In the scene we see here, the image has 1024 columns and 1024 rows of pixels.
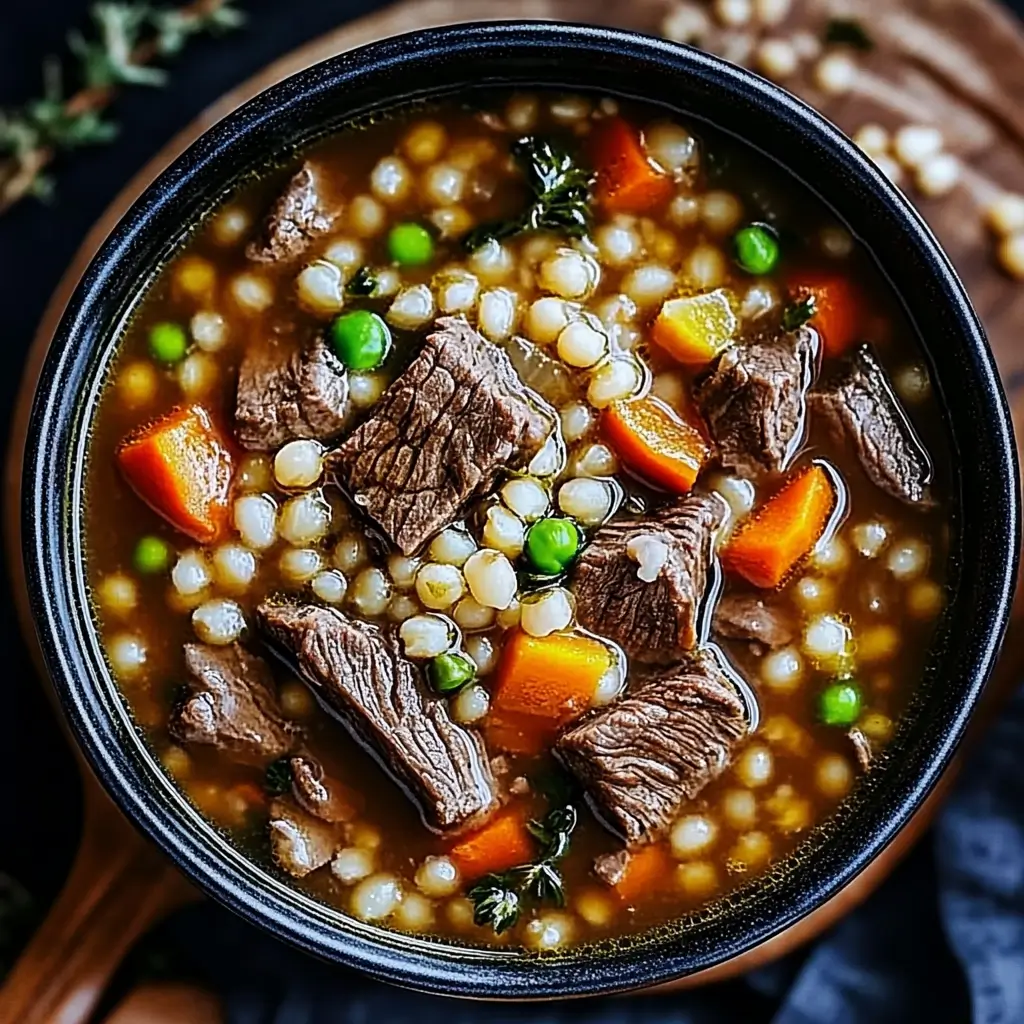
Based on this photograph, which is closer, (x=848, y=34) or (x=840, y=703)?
(x=840, y=703)

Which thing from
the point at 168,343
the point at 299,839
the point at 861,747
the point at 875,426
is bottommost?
the point at 299,839

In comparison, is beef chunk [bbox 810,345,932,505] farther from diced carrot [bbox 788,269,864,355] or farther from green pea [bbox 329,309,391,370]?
green pea [bbox 329,309,391,370]

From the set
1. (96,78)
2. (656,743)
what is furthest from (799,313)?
(96,78)

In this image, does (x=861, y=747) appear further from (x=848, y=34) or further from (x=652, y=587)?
(x=848, y=34)

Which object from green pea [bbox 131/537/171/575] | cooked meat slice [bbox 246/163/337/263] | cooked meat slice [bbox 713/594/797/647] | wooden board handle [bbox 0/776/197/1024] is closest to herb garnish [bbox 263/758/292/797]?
green pea [bbox 131/537/171/575]

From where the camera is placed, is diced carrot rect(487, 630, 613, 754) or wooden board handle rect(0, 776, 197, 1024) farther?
wooden board handle rect(0, 776, 197, 1024)

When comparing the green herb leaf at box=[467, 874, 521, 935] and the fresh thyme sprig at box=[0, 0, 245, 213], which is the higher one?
the fresh thyme sprig at box=[0, 0, 245, 213]

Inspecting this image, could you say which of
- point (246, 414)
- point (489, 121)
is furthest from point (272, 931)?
point (489, 121)
